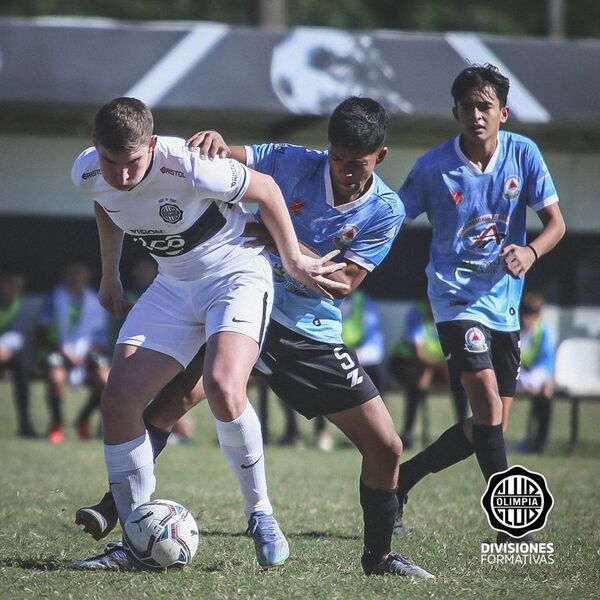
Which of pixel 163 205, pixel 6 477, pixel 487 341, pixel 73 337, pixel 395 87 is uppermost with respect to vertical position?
pixel 163 205

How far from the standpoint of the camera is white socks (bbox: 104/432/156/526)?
430cm

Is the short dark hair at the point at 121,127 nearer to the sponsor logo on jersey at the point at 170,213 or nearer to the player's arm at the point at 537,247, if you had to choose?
the sponsor logo on jersey at the point at 170,213

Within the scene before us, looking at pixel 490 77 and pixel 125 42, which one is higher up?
pixel 490 77

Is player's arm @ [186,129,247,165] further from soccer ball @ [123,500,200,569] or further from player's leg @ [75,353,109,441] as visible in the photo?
player's leg @ [75,353,109,441]

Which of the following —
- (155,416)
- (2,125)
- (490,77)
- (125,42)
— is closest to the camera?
Result: (155,416)

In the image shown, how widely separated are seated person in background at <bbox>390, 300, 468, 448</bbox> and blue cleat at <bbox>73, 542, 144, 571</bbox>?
6774mm

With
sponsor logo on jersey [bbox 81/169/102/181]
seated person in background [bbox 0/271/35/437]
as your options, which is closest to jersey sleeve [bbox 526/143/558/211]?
sponsor logo on jersey [bbox 81/169/102/181]

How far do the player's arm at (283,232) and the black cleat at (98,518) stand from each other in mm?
1268

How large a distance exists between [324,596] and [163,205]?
167cm

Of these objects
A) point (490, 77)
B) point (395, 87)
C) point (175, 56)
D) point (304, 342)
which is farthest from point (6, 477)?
point (395, 87)

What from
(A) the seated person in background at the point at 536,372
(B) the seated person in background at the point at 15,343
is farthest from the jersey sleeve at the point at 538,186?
(B) the seated person in background at the point at 15,343

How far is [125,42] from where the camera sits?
11016 mm

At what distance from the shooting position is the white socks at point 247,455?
14.1ft

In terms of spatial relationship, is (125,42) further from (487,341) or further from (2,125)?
(487,341)
